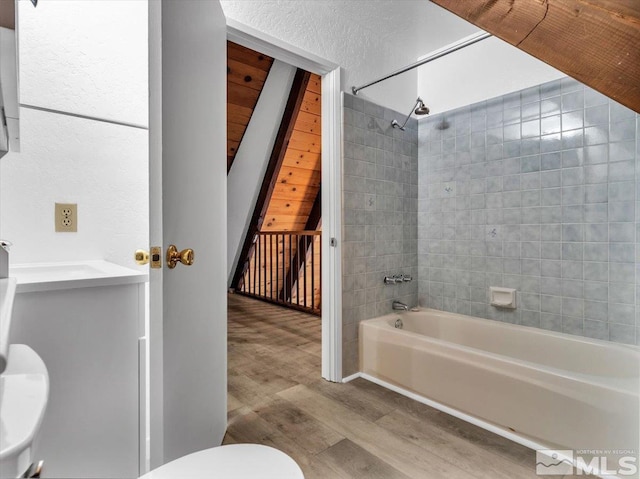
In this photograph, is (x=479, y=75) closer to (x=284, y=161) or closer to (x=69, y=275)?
(x=284, y=161)

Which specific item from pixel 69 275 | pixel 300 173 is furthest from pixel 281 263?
pixel 69 275

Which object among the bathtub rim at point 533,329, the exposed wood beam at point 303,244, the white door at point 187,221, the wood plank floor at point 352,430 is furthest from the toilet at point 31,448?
the exposed wood beam at point 303,244

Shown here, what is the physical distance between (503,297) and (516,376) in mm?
850

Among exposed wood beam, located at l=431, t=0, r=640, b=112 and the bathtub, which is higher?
exposed wood beam, located at l=431, t=0, r=640, b=112

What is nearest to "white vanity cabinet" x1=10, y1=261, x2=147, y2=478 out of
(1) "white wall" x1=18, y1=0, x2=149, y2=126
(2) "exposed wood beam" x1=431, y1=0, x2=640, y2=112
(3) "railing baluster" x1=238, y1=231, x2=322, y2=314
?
(1) "white wall" x1=18, y1=0, x2=149, y2=126

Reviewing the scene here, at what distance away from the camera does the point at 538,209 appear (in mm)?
2201

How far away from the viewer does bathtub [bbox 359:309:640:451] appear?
1421 millimetres

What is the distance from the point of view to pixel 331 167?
2230mm

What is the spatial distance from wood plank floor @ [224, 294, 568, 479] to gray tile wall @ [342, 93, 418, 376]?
37 cm

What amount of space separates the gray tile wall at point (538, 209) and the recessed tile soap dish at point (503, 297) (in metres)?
0.04

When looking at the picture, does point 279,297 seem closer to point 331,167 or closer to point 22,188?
point 331,167

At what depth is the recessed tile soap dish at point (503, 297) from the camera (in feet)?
7.63

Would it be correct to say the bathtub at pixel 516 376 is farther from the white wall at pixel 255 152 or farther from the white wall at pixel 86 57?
the white wall at pixel 255 152

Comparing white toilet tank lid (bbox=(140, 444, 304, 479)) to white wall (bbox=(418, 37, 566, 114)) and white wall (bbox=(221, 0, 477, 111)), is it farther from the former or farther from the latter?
white wall (bbox=(418, 37, 566, 114))
